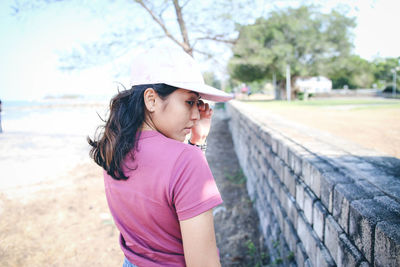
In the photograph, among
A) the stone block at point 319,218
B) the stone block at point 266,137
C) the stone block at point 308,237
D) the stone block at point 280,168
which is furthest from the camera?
the stone block at point 266,137

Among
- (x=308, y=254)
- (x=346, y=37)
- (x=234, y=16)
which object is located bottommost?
(x=308, y=254)

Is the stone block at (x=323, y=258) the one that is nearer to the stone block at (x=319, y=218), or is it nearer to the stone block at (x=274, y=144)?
the stone block at (x=319, y=218)

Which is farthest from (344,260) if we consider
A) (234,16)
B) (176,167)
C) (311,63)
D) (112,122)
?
(311,63)

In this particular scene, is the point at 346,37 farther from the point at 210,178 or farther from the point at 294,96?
the point at 210,178

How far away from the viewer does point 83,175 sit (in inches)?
261

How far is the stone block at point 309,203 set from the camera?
1.79 meters

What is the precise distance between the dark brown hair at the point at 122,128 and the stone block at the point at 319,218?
119 cm

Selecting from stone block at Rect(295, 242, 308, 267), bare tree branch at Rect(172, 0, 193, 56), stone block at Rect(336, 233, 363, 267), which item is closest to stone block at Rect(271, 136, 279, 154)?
stone block at Rect(295, 242, 308, 267)

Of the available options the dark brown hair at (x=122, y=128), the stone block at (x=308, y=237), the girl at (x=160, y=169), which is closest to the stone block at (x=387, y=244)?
the girl at (x=160, y=169)

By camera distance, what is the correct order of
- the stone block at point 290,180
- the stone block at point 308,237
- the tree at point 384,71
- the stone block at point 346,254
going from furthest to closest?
1. the tree at point 384,71
2. the stone block at point 290,180
3. the stone block at point 308,237
4. the stone block at point 346,254

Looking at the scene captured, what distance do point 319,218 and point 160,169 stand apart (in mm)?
1235

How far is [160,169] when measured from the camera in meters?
0.91

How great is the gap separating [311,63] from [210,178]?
33627mm

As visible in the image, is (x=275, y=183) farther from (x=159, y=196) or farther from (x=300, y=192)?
(x=159, y=196)
